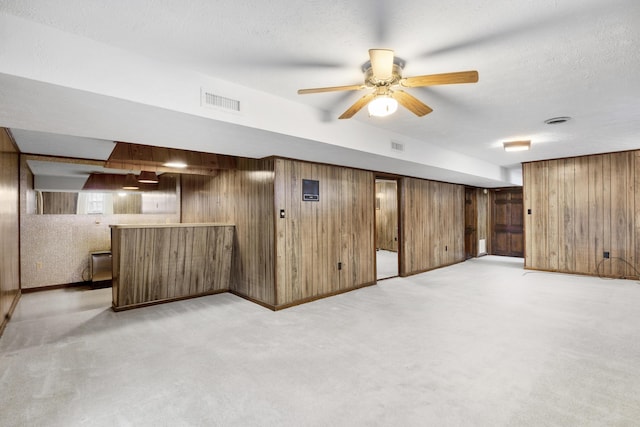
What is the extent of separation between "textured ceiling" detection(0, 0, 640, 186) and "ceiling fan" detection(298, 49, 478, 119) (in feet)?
0.46

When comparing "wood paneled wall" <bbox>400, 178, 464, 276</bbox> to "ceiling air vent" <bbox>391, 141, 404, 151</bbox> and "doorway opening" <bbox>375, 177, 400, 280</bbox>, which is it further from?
"doorway opening" <bbox>375, 177, 400, 280</bbox>

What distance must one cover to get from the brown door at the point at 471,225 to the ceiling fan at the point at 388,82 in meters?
7.20

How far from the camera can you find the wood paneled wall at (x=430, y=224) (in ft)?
20.9

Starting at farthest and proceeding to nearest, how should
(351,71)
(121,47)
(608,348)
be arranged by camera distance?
(608,348)
(351,71)
(121,47)

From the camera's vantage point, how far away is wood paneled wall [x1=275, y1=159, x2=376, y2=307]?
4.21 m

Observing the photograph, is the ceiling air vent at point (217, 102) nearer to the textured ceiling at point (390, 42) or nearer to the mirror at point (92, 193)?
the textured ceiling at point (390, 42)

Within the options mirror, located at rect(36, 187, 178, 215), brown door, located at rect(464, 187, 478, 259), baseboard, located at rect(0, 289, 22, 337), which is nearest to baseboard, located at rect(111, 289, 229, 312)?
baseboard, located at rect(0, 289, 22, 337)

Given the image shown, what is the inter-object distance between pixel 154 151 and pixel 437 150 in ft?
14.3

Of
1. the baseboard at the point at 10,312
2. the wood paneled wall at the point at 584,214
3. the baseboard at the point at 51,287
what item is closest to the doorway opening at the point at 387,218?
the wood paneled wall at the point at 584,214

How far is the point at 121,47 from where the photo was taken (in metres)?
2.12

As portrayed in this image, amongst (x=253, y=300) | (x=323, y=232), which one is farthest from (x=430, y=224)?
(x=253, y=300)

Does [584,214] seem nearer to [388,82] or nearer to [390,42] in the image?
[388,82]

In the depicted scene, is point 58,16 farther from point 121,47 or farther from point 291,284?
point 291,284

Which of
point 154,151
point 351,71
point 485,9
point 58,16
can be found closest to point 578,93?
point 485,9
